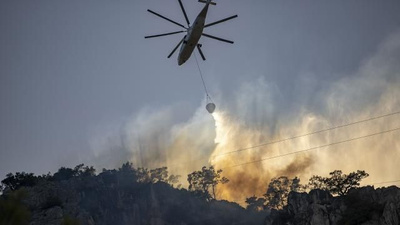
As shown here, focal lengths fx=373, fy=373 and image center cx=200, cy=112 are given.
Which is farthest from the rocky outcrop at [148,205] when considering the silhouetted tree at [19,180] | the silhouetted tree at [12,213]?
the silhouetted tree at [12,213]

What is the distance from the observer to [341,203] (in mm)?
86938

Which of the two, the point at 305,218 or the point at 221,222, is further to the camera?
the point at 221,222

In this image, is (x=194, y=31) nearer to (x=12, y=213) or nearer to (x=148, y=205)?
(x=12, y=213)

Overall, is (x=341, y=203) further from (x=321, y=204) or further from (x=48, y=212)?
(x=48, y=212)

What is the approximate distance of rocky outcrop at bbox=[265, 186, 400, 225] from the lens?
242 feet

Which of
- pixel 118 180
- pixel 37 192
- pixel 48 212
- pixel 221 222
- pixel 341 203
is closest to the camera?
pixel 341 203

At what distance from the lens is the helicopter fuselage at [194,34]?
30.4 m

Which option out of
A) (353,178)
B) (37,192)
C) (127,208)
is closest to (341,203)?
→ (353,178)

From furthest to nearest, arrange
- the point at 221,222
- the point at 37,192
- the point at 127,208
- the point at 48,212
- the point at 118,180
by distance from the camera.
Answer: the point at 118,180 → the point at 127,208 → the point at 221,222 → the point at 37,192 → the point at 48,212

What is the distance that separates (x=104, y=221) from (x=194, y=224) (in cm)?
3714

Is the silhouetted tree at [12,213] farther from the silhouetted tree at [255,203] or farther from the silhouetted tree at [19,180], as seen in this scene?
the silhouetted tree at [255,203]

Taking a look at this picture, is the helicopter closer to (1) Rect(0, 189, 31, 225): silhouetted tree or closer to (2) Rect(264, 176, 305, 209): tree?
(1) Rect(0, 189, 31, 225): silhouetted tree

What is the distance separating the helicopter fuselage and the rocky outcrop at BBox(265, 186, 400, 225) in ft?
195

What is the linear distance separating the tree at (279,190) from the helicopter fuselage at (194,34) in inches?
4997
